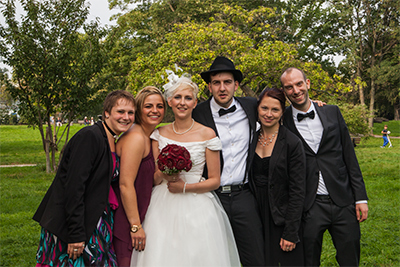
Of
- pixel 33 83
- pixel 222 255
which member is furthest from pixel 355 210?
pixel 33 83

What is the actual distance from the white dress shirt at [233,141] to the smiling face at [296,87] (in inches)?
24.4

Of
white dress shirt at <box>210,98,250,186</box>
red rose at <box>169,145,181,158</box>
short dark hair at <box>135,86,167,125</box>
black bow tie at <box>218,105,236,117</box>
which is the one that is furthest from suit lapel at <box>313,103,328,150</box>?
short dark hair at <box>135,86,167,125</box>

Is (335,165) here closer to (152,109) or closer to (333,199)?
(333,199)

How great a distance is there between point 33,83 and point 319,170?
37.6ft

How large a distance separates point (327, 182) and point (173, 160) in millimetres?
1777

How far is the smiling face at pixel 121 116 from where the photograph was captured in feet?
11.3

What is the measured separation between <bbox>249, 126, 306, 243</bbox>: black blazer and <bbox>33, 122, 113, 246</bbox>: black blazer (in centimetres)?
175

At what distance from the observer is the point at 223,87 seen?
4.16m

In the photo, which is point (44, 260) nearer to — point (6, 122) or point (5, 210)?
point (5, 210)

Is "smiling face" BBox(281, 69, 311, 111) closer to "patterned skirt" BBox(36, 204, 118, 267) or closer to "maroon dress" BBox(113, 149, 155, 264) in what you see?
"maroon dress" BBox(113, 149, 155, 264)

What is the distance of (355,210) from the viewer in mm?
3896

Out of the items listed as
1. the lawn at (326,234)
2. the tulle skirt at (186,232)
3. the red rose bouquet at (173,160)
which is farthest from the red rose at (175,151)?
the lawn at (326,234)

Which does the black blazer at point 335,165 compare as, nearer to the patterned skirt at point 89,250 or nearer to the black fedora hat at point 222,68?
the black fedora hat at point 222,68

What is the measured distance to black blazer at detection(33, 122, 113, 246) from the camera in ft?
10.2
